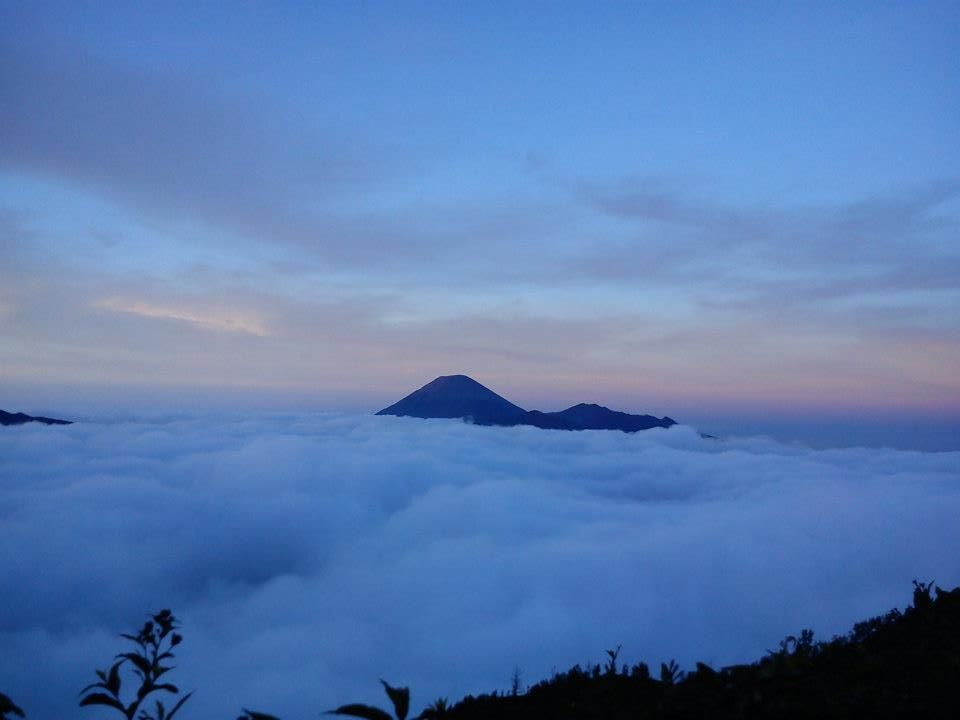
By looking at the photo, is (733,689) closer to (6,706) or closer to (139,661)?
(139,661)

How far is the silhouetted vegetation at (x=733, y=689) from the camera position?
439 cm

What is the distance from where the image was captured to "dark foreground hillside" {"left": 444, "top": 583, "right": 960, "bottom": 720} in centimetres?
453

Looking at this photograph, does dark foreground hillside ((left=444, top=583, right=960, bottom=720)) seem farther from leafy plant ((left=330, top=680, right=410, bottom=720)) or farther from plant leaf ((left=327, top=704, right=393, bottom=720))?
plant leaf ((left=327, top=704, right=393, bottom=720))

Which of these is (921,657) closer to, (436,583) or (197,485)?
(436,583)

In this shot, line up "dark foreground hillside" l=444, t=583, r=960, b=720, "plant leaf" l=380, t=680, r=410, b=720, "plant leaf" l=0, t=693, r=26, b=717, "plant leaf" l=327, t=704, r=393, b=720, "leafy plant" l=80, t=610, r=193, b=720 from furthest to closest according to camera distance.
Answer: "dark foreground hillside" l=444, t=583, r=960, b=720, "leafy plant" l=80, t=610, r=193, b=720, "plant leaf" l=380, t=680, r=410, b=720, "plant leaf" l=327, t=704, r=393, b=720, "plant leaf" l=0, t=693, r=26, b=717

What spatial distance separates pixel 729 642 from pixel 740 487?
308ft

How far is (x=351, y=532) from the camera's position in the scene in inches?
7215

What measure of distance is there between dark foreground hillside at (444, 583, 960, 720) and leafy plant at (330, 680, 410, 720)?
2.46m

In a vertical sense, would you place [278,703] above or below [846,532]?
below

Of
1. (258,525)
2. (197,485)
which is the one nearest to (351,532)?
(258,525)

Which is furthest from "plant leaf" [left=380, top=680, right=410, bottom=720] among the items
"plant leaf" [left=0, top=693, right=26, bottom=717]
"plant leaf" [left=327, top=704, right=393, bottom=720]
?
"plant leaf" [left=0, top=693, right=26, bottom=717]

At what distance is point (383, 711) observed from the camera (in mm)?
3023

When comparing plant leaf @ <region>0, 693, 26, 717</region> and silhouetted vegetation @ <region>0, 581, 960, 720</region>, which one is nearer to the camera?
plant leaf @ <region>0, 693, 26, 717</region>

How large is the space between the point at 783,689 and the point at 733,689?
1.30 feet
